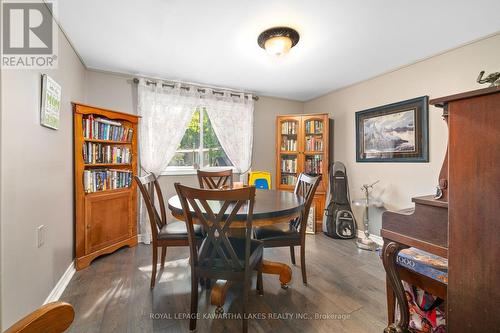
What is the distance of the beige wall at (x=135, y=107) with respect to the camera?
9.09ft

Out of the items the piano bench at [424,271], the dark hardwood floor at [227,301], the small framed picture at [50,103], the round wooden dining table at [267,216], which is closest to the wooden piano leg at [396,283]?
the piano bench at [424,271]

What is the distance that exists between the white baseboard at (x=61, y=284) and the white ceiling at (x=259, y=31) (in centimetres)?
221

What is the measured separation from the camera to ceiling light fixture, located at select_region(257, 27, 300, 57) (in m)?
1.89

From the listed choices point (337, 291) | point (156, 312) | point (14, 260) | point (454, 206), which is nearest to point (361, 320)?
point (337, 291)

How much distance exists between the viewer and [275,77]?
3057 millimetres

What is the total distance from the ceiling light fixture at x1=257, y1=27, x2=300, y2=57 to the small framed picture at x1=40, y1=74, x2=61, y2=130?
1.77 metres

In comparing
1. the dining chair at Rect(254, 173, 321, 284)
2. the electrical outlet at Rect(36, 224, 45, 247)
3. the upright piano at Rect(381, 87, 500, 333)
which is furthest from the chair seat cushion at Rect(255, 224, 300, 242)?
the electrical outlet at Rect(36, 224, 45, 247)

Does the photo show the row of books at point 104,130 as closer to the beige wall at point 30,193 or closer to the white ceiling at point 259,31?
the beige wall at point 30,193

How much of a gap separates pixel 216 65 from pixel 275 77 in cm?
88

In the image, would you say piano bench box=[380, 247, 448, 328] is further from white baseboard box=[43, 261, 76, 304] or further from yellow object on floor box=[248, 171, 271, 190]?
yellow object on floor box=[248, 171, 271, 190]

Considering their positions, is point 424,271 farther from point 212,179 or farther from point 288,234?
point 212,179

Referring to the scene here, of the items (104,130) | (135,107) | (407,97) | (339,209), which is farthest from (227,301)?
(407,97)

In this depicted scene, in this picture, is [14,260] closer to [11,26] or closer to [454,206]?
[11,26]

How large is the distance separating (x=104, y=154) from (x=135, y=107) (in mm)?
817
